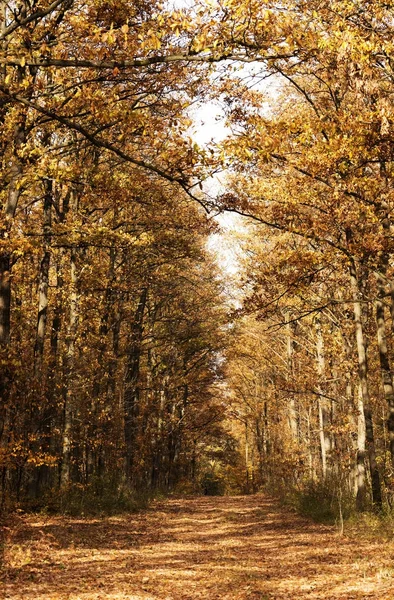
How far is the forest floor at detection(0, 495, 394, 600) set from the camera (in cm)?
743

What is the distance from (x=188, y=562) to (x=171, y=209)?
998cm

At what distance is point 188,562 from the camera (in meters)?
10.0

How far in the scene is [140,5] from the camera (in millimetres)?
8156

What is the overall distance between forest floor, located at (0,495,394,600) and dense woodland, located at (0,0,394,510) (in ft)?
5.17

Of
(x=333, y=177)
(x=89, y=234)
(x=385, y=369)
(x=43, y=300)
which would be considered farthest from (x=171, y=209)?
(x=385, y=369)

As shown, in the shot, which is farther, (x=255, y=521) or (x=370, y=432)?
(x=255, y=521)

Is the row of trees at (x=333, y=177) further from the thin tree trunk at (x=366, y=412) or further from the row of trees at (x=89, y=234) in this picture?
the row of trees at (x=89, y=234)

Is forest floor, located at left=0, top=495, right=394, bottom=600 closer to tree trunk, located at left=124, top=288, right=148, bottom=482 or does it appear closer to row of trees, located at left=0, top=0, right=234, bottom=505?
row of trees, located at left=0, top=0, right=234, bottom=505

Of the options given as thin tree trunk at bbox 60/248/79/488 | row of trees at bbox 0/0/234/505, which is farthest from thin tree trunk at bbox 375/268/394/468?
thin tree trunk at bbox 60/248/79/488

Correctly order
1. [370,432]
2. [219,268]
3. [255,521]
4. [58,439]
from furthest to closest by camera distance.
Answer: [219,268] < [58,439] < [255,521] < [370,432]

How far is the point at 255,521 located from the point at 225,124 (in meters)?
11.6

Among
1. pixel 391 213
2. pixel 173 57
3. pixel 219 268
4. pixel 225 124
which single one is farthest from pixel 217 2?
pixel 219 268

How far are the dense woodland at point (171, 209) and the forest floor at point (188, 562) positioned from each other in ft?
5.17

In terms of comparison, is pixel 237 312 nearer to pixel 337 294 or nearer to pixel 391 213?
pixel 391 213
